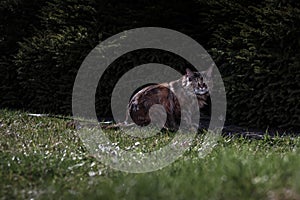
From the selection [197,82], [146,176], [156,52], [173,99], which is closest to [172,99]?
[173,99]

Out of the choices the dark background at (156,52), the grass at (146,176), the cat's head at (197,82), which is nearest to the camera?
the grass at (146,176)

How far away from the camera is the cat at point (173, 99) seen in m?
7.88

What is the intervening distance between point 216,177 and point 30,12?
881 cm

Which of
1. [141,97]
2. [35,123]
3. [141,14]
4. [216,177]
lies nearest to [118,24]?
[141,14]

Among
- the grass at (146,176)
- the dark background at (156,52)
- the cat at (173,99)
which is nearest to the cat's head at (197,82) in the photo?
the cat at (173,99)

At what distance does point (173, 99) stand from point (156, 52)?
4.83ft

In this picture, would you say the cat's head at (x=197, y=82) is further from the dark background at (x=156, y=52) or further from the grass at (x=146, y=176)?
the grass at (x=146, y=176)

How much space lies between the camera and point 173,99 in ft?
26.2

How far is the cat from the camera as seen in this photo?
7875mm

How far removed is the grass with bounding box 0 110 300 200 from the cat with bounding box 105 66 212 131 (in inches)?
75.9

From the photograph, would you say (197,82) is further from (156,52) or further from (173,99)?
(156,52)

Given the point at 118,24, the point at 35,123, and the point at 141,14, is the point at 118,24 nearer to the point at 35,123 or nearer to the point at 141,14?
the point at 141,14

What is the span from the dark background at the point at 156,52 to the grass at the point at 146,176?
185 cm

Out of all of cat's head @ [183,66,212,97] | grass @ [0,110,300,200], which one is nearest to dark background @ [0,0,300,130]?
cat's head @ [183,66,212,97]
